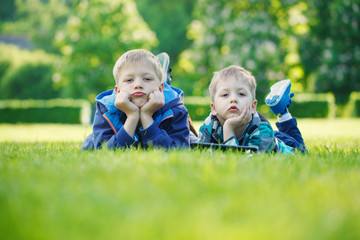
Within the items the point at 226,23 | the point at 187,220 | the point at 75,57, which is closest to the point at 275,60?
the point at 226,23

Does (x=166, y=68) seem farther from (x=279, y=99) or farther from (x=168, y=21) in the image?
(x=168, y=21)

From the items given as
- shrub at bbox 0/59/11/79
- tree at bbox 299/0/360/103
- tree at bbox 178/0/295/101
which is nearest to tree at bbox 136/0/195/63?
tree at bbox 178/0/295/101

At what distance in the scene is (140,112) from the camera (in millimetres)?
4020

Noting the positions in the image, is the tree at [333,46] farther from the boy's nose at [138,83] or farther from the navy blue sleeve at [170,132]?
the boy's nose at [138,83]

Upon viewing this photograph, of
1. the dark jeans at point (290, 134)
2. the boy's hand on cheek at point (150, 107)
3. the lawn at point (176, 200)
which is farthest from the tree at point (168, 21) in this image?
the lawn at point (176, 200)

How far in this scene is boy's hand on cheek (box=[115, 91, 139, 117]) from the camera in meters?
3.87

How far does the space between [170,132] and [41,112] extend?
19.0m

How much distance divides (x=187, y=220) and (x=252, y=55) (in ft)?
79.9

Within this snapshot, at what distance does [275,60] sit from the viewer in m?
24.9

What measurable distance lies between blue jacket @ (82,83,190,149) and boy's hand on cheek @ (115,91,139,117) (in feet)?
0.68

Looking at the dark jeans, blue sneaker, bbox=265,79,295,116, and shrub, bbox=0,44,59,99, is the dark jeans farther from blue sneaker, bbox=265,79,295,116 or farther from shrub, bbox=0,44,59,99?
shrub, bbox=0,44,59,99

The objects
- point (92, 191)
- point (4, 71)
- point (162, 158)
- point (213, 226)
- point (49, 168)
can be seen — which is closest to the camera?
point (213, 226)

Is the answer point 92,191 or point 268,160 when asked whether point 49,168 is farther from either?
point 268,160

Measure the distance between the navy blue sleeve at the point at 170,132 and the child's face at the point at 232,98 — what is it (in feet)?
1.45
